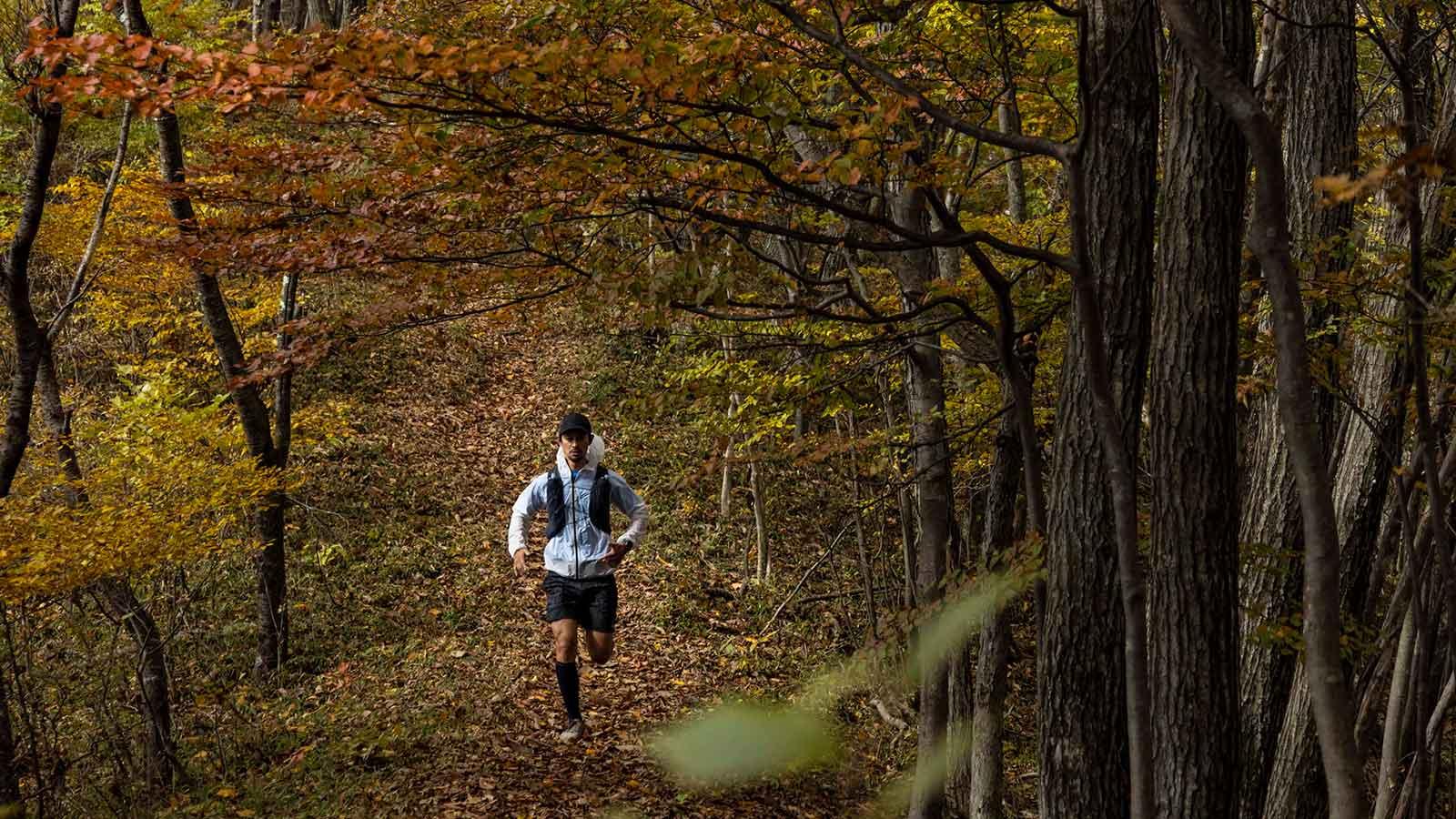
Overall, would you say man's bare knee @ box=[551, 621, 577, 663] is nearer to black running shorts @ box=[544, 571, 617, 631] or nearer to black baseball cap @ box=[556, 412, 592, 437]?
black running shorts @ box=[544, 571, 617, 631]

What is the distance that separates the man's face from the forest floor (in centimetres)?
112

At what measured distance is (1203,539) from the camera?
11.5 ft

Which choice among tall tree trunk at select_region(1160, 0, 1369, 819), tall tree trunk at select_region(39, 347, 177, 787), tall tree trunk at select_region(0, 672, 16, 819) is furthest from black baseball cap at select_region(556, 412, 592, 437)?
tall tree trunk at select_region(1160, 0, 1369, 819)

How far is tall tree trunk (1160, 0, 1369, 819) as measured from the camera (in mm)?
2168

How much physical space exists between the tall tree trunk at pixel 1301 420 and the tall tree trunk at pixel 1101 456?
62.9 inches

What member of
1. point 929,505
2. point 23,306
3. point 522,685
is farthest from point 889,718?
point 23,306

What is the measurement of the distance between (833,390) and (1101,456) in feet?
6.96

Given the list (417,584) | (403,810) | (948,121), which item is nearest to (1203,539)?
(948,121)

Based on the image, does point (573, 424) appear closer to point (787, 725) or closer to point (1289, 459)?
point (787, 725)

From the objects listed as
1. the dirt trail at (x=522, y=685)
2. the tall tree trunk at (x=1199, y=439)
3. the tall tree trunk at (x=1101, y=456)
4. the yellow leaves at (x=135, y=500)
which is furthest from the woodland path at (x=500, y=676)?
Result: the tall tree trunk at (x=1199, y=439)

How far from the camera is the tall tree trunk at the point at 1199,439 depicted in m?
3.47

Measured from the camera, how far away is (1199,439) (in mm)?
3479

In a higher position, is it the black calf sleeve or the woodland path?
the black calf sleeve

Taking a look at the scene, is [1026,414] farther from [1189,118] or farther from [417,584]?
[417,584]
